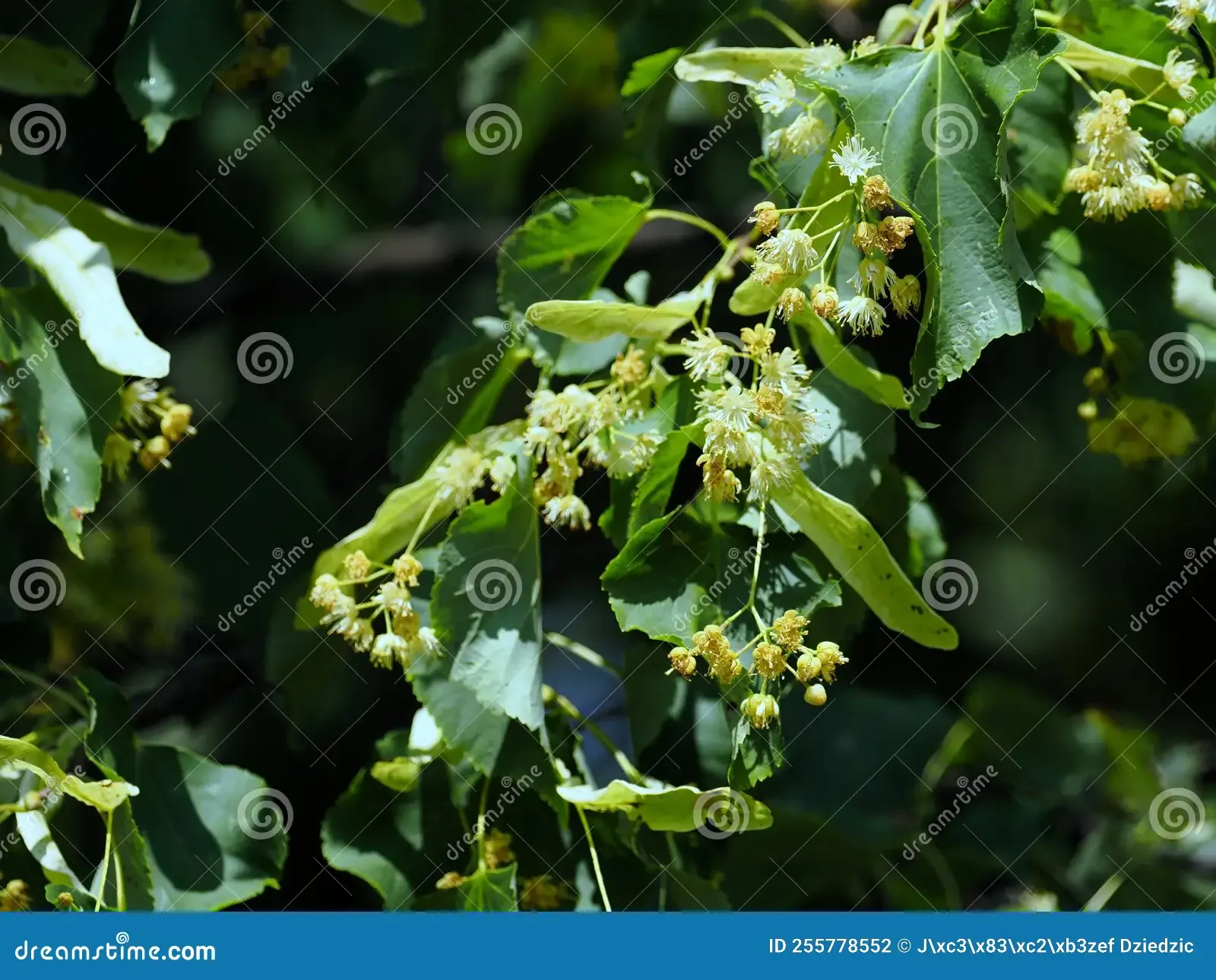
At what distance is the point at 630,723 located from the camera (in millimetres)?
1410

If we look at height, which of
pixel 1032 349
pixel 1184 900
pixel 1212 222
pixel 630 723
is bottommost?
pixel 630 723

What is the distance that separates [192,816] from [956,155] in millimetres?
1165

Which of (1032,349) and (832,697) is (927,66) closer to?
(1032,349)

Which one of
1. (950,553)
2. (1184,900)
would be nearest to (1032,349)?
(950,553)

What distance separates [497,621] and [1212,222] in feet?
2.99

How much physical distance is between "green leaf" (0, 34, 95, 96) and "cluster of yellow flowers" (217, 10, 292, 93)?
197 millimetres

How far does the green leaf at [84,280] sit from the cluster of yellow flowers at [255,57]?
282 millimetres

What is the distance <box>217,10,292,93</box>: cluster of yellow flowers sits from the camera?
4.91 ft

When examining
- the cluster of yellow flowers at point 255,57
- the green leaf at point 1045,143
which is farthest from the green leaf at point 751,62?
the cluster of yellow flowers at point 255,57

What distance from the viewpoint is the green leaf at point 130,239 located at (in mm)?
1451

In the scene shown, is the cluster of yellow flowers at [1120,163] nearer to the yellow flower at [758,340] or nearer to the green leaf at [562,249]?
the yellow flower at [758,340]

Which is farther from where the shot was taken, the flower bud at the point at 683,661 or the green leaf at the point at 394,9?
the green leaf at the point at 394,9

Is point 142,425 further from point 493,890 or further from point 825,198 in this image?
point 825,198

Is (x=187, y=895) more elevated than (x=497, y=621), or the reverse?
(x=497, y=621)
